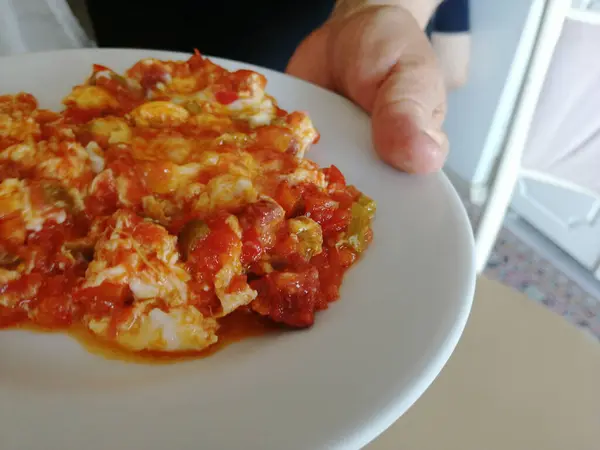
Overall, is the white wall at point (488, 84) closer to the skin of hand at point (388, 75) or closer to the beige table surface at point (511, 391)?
the skin of hand at point (388, 75)

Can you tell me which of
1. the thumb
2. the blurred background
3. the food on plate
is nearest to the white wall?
the blurred background

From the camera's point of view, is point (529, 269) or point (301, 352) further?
point (529, 269)

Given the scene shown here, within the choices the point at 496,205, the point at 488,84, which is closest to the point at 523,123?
the point at 496,205

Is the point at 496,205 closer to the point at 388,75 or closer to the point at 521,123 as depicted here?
the point at 521,123

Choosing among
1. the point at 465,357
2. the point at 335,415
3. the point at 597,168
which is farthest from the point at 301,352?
the point at 597,168

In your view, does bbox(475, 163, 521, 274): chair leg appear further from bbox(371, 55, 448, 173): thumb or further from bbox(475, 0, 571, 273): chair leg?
bbox(371, 55, 448, 173): thumb

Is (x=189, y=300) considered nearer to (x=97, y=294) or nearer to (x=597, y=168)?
(x=97, y=294)
